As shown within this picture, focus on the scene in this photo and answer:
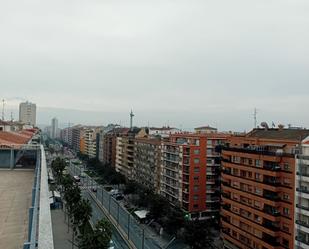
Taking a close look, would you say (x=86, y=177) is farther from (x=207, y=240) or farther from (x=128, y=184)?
(x=207, y=240)

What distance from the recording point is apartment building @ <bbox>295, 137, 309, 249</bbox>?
13.6 metres

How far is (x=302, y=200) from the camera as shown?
546 inches

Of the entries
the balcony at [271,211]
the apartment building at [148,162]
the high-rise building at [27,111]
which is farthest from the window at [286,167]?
the high-rise building at [27,111]

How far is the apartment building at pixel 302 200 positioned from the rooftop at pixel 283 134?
1.46 m

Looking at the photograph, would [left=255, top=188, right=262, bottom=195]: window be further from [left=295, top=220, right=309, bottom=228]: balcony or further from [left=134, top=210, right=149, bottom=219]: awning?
[left=134, top=210, right=149, bottom=219]: awning

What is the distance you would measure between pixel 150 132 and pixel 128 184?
10311 millimetres

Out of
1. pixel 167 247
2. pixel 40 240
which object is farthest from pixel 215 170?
pixel 40 240

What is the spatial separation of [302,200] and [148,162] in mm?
18578

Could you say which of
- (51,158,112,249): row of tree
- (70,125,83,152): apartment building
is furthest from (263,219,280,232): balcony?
(70,125,83,152): apartment building

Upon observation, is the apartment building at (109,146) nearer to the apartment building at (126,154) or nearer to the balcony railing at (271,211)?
the apartment building at (126,154)

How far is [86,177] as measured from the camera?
145ft

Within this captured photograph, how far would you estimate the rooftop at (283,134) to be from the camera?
1571 cm

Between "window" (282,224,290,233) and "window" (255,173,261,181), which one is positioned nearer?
"window" (282,224,290,233)

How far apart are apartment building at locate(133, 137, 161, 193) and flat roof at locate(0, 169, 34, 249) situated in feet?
67.7
